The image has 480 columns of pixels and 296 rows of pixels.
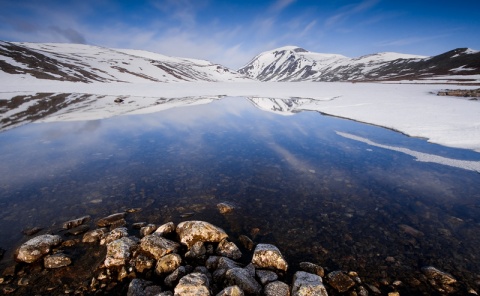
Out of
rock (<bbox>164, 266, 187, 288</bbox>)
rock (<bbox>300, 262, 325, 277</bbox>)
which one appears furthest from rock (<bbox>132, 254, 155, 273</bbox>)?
rock (<bbox>300, 262, 325, 277</bbox>)

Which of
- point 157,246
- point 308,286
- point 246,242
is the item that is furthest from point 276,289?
point 157,246

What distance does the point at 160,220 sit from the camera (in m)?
9.04

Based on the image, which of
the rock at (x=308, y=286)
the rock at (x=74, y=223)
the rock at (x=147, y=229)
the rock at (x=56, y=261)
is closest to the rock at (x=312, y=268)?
the rock at (x=308, y=286)

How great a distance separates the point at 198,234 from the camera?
7551 millimetres

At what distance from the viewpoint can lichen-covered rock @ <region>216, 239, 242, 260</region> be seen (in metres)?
7.12

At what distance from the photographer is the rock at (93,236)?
25.6ft

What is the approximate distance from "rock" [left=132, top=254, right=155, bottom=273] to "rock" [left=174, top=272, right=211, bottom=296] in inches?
59.1

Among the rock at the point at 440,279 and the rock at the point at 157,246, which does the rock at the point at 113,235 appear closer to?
the rock at the point at 157,246

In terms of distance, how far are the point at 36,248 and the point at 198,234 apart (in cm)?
432

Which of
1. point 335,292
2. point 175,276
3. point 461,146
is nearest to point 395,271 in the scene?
point 335,292

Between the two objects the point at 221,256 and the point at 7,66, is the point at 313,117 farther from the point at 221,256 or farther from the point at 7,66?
the point at 7,66

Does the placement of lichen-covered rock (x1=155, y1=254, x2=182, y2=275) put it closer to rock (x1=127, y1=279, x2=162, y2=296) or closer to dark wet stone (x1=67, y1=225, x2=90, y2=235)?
rock (x1=127, y1=279, x2=162, y2=296)

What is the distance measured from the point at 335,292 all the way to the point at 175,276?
3.76m

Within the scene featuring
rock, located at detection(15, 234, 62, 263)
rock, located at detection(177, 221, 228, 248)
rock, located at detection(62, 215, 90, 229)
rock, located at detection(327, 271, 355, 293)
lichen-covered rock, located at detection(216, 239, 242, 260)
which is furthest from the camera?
rock, located at detection(62, 215, 90, 229)
